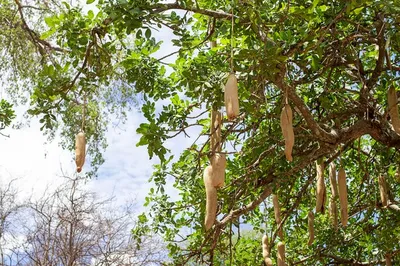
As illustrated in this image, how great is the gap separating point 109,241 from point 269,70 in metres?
6.33

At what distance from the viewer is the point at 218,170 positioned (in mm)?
1330

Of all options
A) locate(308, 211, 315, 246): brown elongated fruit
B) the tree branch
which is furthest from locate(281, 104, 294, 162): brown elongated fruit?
locate(308, 211, 315, 246): brown elongated fruit

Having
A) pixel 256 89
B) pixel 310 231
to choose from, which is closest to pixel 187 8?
pixel 256 89

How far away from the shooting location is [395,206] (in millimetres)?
3707

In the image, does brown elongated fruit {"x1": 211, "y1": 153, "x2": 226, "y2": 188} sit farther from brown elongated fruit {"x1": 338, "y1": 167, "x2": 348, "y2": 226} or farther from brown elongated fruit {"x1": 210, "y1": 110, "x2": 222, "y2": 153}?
brown elongated fruit {"x1": 338, "y1": 167, "x2": 348, "y2": 226}

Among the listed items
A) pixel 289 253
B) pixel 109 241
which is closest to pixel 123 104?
pixel 109 241

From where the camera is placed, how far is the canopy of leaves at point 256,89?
6.52ft

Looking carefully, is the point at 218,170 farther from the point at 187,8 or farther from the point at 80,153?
the point at 187,8

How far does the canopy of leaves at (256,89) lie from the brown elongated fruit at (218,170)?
29 centimetres

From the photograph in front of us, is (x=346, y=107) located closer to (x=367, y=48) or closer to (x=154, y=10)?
(x=367, y=48)

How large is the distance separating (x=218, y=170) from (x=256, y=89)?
3.11 feet

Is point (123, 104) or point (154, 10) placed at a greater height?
point (123, 104)

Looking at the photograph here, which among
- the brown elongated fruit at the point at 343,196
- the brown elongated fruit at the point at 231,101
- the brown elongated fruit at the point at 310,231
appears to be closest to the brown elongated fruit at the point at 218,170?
the brown elongated fruit at the point at 231,101

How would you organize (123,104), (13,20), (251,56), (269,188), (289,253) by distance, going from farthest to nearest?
(123,104) < (13,20) < (289,253) < (269,188) < (251,56)
